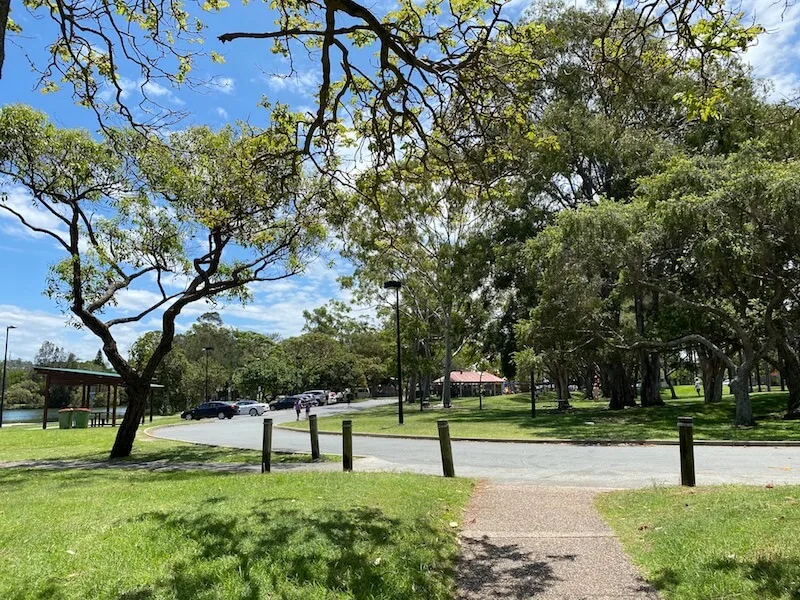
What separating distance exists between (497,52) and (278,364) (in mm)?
69812

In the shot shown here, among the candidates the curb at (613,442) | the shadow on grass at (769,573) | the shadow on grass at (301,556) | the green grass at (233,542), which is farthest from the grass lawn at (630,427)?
the shadow on grass at (769,573)

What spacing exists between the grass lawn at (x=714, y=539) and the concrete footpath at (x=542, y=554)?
0.71 ft

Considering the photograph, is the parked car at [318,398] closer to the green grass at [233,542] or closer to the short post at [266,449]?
the short post at [266,449]

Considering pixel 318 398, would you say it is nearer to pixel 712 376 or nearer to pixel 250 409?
pixel 250 409

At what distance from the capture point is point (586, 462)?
13.2 meters

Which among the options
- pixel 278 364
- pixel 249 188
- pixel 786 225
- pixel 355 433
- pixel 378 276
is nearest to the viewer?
pixel 249 188

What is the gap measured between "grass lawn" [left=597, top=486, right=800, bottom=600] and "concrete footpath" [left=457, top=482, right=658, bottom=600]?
22 centimetres

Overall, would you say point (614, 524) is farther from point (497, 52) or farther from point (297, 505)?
point (497, 52)

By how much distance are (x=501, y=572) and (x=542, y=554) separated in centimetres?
66

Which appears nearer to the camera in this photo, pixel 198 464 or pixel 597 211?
pixel 198 464

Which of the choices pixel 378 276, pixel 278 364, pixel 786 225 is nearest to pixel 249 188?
pixel 786 225

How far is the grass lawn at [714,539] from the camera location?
441 centimetres

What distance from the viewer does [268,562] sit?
4859 mm

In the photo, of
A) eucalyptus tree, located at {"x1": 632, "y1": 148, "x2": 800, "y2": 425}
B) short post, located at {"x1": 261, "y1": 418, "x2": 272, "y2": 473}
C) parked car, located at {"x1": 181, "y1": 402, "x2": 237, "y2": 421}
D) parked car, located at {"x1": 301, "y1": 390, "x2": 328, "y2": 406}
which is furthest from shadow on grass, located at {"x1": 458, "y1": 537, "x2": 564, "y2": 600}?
parked car, located at {"x1": 301, "y1": 390, "x2": 328, "y2": 406}
